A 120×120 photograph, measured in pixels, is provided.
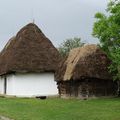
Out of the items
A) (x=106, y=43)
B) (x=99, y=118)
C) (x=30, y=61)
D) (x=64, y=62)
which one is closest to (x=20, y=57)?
(x=30, y=61)

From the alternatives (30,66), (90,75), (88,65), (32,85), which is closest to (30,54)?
(30,66)

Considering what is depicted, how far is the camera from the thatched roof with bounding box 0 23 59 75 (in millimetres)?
47091

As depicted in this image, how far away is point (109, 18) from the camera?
31562 mm

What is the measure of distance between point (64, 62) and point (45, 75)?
7.34 metres

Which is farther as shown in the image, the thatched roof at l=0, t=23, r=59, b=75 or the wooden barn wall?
the thatched roof at l=0, t=23, r=59, b=75

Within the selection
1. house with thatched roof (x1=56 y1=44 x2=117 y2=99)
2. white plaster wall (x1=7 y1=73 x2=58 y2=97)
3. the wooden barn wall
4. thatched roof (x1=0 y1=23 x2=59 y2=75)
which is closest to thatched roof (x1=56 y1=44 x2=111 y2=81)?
house with thatched roof (x1=56 y1=44 x2=117 y2=99)

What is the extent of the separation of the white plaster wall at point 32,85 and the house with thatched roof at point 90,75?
1011cm

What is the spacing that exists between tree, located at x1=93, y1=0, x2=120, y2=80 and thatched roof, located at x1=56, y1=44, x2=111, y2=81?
23.1 inches

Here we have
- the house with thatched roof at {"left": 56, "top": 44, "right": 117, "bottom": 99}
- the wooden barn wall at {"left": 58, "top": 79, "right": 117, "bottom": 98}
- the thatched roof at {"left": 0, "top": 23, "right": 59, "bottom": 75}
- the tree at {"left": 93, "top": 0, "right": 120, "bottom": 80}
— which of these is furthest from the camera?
the thatched roof at {"left": 0, "top": 23, "right": 59, "bottom": 75}

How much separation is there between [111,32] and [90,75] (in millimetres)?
5191

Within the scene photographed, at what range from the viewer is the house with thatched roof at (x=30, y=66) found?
47.2 metres

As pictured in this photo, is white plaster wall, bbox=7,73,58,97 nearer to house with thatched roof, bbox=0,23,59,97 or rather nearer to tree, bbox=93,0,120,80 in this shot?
house with thatched roof, bbox=0,23,59,97

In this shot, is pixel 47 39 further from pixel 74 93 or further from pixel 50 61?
pixel 74 93

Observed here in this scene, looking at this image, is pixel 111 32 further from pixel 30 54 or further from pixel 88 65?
pixel 30 54
